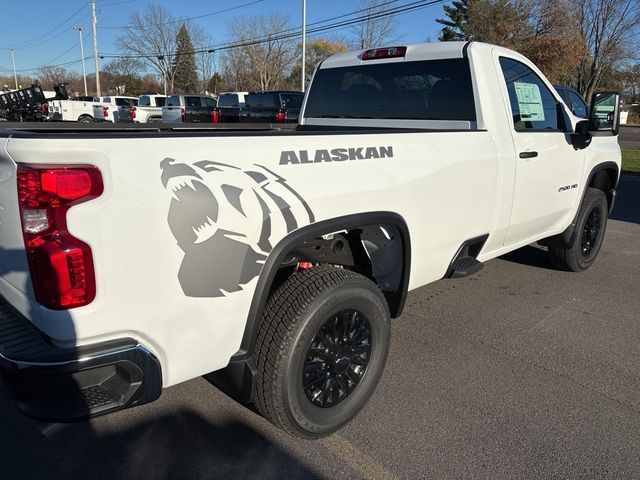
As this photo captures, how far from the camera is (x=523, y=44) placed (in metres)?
30.8

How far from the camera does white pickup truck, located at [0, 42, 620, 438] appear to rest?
1.74 m

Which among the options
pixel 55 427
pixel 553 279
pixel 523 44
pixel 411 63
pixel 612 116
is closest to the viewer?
pixel 55 427

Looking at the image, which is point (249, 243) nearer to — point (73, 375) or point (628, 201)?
point (73, 375)

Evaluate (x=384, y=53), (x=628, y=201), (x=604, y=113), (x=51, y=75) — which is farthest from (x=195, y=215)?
(x=51, y=75)

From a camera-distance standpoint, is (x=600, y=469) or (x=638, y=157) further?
(x=638, y=157)

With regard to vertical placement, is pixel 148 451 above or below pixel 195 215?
below

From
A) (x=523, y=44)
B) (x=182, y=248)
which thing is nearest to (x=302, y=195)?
(x=182, y=248)

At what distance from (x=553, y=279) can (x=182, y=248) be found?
4379 mm

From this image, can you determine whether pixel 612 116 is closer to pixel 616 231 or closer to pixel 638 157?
pixel 616 231

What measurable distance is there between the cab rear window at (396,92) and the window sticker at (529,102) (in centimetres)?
50

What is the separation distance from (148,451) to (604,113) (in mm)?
4320

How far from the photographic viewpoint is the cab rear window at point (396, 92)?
3.73 m

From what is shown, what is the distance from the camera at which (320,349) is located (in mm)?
2592

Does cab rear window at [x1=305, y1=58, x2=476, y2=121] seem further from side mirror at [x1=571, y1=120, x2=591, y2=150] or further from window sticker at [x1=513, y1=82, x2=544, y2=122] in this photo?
side mirror at [x1=571, y1=120, x2=591, y2=150]
